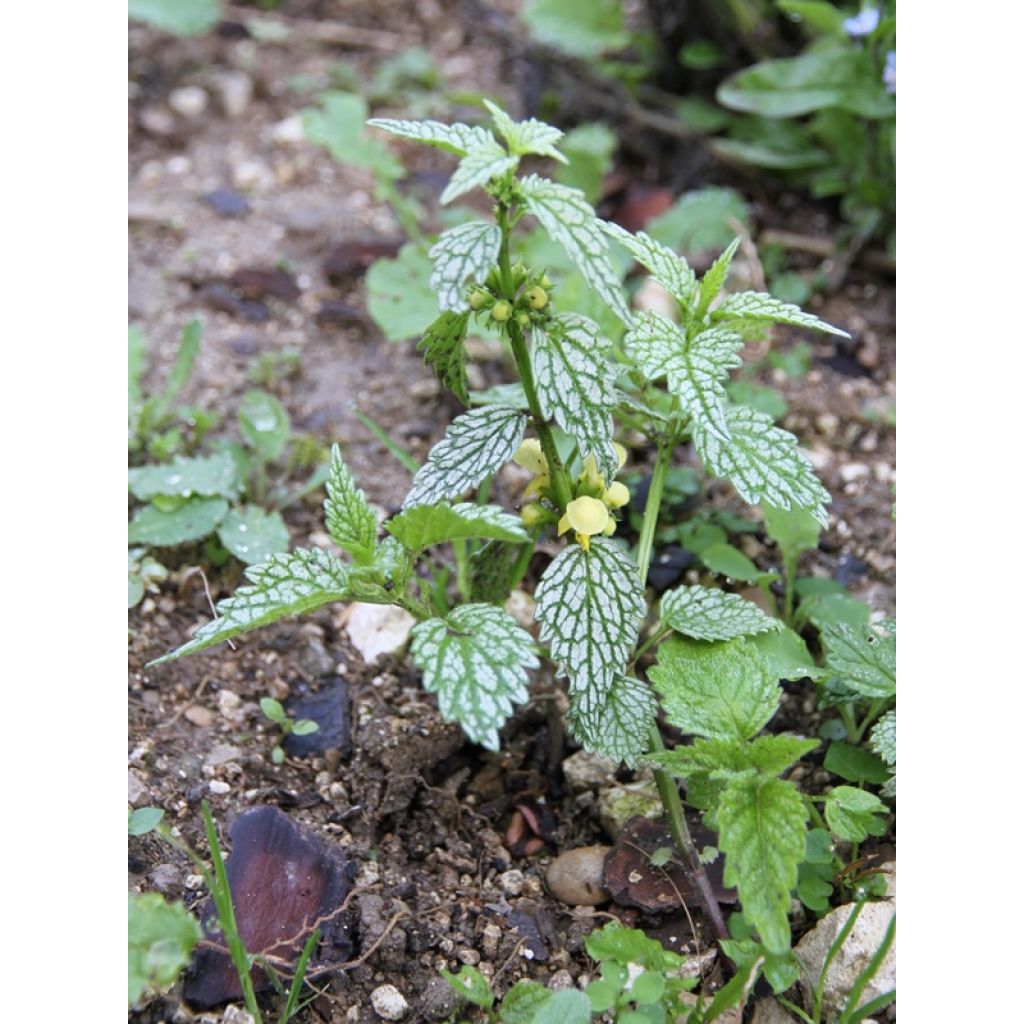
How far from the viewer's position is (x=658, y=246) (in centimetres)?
140

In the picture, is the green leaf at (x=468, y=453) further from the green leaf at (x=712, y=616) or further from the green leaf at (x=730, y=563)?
the green leaf at (x=730, y=563)

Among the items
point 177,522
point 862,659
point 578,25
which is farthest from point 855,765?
point 578,25

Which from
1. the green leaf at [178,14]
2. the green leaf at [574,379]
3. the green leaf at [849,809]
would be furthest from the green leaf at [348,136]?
the green leaf at [849,809]

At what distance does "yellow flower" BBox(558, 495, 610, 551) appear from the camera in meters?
1.32

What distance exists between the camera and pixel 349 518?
132cm

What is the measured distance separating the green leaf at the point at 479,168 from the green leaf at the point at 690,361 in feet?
0.80

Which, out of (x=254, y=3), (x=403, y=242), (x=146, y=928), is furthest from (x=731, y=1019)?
(x=254, y=3)

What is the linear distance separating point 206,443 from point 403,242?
2.48ft

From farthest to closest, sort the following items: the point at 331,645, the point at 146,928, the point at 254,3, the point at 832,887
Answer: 1. the point at 254,3
2. the point at 331,645
3. the point at 832,887
4. the point at 146,928

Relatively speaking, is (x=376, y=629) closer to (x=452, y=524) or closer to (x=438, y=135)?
(x=452, y=524)

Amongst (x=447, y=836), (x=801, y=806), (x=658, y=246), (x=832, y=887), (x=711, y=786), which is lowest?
(x=447, y=836)

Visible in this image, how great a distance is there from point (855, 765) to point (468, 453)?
0.66 meters

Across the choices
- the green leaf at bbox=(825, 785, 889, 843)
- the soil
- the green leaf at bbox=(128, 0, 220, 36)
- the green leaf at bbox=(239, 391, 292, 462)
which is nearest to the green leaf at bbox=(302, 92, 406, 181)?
the soil
